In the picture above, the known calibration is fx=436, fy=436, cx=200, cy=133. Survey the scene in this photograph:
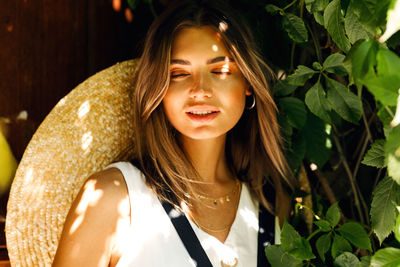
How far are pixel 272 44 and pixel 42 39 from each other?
0.92 meters

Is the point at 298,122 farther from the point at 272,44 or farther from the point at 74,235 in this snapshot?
the point at 74,235

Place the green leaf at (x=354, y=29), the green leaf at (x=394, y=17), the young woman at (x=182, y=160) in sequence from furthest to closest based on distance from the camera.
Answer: the young woman at (x=182, y=160)
the green leaf at (x=354, y=29)
the green leaf at (x=394, y=17)

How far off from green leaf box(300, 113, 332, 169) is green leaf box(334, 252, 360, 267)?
1.60 feet

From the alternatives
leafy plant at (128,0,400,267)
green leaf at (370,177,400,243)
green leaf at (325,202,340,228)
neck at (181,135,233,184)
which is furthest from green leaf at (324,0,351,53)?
neck at (181,135,233,184)

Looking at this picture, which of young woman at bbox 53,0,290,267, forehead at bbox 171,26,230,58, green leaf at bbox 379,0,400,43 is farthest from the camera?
forehead at bbox 171,26,230,58

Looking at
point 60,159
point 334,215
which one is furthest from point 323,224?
point 60,159

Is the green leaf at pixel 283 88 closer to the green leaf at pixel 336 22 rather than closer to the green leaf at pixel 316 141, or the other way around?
the green leaf at pixel 316 141

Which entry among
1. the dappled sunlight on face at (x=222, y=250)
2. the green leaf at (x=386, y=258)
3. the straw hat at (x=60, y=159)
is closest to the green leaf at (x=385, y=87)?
the green leaf at (x=386, y=258)

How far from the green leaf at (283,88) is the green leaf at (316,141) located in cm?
16

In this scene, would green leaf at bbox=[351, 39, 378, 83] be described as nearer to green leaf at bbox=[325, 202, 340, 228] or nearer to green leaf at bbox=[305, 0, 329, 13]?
green leaf at bbox=[305, 0, 329, 13]

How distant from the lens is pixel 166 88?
4.79 feet

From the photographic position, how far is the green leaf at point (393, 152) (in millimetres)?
660

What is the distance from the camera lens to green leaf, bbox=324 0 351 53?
1011mm

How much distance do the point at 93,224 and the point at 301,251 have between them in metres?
0.61
